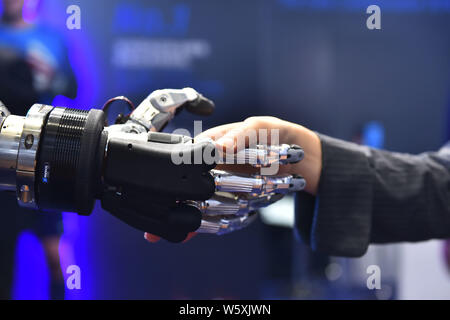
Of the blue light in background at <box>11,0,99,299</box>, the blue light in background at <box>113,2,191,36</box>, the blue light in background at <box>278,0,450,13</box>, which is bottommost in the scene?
the blue light in background at <box>11,0,99,299</box>

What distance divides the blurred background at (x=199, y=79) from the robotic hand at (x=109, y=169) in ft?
0.49

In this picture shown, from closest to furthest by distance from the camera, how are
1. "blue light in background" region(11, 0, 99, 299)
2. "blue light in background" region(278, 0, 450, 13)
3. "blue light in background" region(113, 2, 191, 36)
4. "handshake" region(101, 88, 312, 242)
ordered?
"handshake" region(101, 88, 312, 242) < "blue light in background" region(11, 0, 99, 299) < "blue light in background" region(113, 2, 191, 36) < "blue light in background" region(278, 0, 450, 13)

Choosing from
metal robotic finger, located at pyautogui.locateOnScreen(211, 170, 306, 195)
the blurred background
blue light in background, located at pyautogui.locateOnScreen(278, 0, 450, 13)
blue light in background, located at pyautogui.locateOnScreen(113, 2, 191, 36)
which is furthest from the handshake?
blue light in background, located at pyautogui.locateOnScreen(278, 0, 450, 13)

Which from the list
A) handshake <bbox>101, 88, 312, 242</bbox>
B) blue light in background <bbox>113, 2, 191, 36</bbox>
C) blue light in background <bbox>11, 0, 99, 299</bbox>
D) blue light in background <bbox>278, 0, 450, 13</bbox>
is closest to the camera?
handshake <bbox>101, 88, 312, 242</bbox>

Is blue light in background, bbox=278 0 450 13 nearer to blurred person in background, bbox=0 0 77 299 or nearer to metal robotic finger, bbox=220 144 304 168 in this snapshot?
blurred person in background, bbox=0 0 77 299

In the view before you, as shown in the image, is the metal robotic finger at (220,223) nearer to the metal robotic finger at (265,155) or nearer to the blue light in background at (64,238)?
the metal robotic finger at (265,155)

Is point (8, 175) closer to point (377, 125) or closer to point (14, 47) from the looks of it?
point (14, 47)

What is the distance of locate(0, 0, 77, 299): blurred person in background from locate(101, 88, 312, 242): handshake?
0.16 meters

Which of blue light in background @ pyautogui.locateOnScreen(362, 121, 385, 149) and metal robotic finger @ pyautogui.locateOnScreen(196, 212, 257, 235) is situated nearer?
metal robotic finger @ pyautogui.locateOnScreen(196, 212, 257, 235)

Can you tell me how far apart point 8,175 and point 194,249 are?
0.53 metres

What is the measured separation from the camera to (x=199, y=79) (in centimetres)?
102

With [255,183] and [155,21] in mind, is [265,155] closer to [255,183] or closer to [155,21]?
[255,183]

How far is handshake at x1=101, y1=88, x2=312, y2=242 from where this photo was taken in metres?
0.45

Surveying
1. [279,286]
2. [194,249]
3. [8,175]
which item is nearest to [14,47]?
[8,175]
